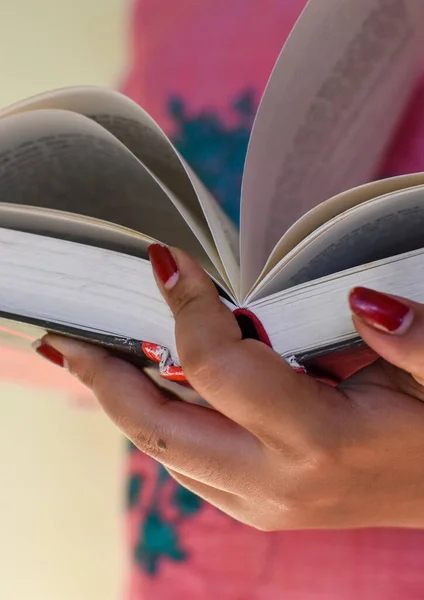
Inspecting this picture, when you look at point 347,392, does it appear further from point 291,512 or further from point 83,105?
point 83,105

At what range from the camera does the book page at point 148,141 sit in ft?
1.45

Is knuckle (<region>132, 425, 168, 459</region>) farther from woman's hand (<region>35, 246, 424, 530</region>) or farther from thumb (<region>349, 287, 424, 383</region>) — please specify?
thumb (<region>349, 287, 424, 383</region>)

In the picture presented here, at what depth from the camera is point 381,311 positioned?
327 mm

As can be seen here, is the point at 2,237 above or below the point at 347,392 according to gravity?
above

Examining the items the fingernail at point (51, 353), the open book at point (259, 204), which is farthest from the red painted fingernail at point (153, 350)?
the fingernail at point (51, 353)

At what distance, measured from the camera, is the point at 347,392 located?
411 mm

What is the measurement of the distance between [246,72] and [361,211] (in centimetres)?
41

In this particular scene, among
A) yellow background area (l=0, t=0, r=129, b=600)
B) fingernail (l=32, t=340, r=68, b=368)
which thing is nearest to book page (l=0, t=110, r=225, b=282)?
fingernail (l=32, t=340, r=68, b=368)

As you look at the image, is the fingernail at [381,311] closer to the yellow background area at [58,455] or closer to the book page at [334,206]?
the book page at [334,206]

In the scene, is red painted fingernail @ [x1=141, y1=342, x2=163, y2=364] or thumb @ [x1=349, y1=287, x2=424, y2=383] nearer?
thumb @ [x1=349, y1=287, x2=424, y2=383]

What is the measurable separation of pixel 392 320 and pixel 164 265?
153 millimetres

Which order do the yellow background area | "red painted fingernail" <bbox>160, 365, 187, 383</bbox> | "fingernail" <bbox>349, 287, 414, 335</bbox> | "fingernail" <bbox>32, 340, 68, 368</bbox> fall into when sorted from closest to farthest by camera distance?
"fingernail" <bbox>349, 287, 414, 335</bbox>, "red painted fingernail" <bbox>160, 365, 187, 383</bbox>, "fingernail" <bbox>32, 340, 68, 368</bbox>, the yellow background area

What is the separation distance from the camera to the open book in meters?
0.39

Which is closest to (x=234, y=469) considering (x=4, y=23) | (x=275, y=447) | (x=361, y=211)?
(x=275, y=447)
